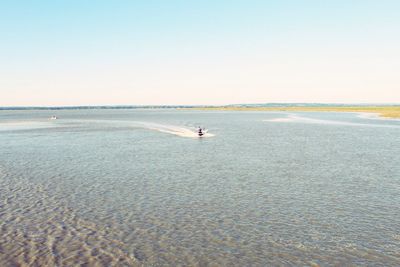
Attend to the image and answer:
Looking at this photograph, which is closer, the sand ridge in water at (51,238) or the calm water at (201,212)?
the sand ridge in water at (51,238)

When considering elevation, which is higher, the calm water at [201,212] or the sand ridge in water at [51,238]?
the sand ridge in water at [51,238]

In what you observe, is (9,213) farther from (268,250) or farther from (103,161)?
(103,161)

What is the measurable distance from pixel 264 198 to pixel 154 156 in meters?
20.7

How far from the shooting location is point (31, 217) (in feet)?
61.7

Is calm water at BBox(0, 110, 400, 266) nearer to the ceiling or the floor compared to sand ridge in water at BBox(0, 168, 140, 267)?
nearer to the floor

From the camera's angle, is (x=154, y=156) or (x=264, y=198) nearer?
(x=264, y=198)

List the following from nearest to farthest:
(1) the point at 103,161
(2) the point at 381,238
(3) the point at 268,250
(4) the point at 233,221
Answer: (3) the point at 268,250 < (2) the point at 381,238 < (4) the point at 233,221 < (1) the point at 103,161

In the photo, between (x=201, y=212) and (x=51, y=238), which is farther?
(x=201, y=212)

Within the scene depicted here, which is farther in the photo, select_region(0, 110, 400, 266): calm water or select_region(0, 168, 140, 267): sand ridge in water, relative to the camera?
select_region(0, 110, 400, 266): calm water

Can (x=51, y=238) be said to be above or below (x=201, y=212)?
above

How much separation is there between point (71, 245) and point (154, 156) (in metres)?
25.5

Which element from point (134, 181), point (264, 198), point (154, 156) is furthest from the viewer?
point (154, 156)

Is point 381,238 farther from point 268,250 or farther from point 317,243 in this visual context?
point 268,250

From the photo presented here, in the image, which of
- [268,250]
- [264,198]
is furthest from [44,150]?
[268,250]
